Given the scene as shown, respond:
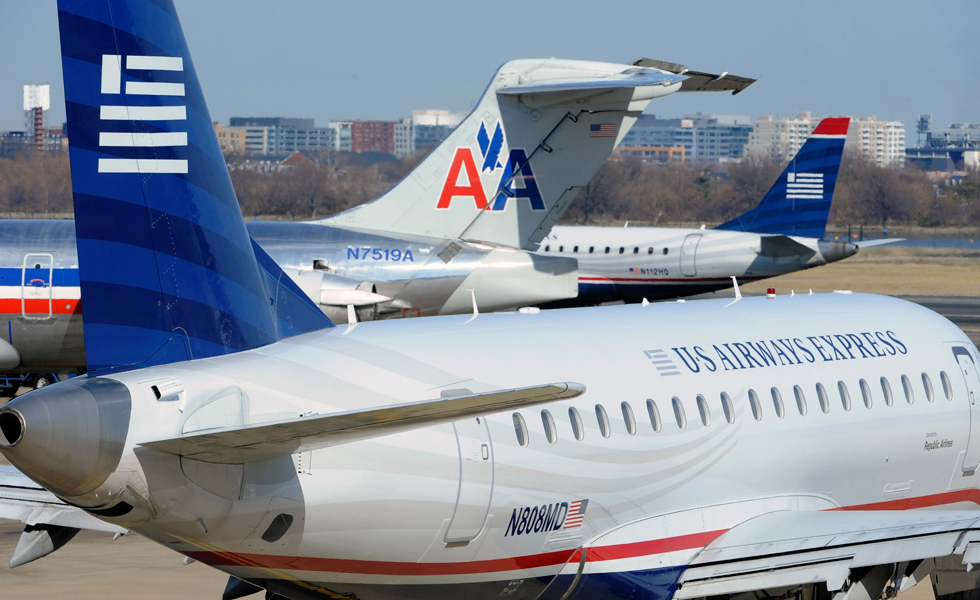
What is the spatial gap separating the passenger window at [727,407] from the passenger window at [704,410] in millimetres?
213

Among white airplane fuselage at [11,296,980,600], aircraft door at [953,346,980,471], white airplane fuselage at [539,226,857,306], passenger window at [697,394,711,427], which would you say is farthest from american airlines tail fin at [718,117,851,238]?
passenger window at [697,394,711,427]

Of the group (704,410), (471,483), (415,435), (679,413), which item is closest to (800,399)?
(704,410)

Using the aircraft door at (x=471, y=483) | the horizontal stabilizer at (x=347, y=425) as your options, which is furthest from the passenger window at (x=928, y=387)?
the horizontal stabilizer at (x=347, y=425)

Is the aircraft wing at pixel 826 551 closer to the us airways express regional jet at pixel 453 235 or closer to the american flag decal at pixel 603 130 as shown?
the us airways express regional jet at pixel 453 235

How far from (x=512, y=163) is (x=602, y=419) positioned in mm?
13794

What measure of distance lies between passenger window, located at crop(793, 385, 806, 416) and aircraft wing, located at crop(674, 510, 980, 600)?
129cm

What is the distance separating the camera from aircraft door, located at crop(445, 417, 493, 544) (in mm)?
8836

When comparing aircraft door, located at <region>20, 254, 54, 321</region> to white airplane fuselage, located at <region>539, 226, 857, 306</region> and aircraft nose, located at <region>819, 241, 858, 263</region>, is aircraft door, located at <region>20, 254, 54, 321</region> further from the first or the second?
aircraft nose, located at <region>819, 241, 858, 263</region>

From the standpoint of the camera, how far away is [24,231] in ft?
72.1

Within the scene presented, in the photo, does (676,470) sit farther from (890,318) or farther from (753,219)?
(753,219)

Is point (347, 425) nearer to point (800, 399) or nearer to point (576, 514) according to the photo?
point (576, 514)

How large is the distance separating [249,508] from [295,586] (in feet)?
3.52

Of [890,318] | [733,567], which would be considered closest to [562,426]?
[733,567]

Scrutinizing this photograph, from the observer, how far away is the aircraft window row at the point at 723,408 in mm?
9594
